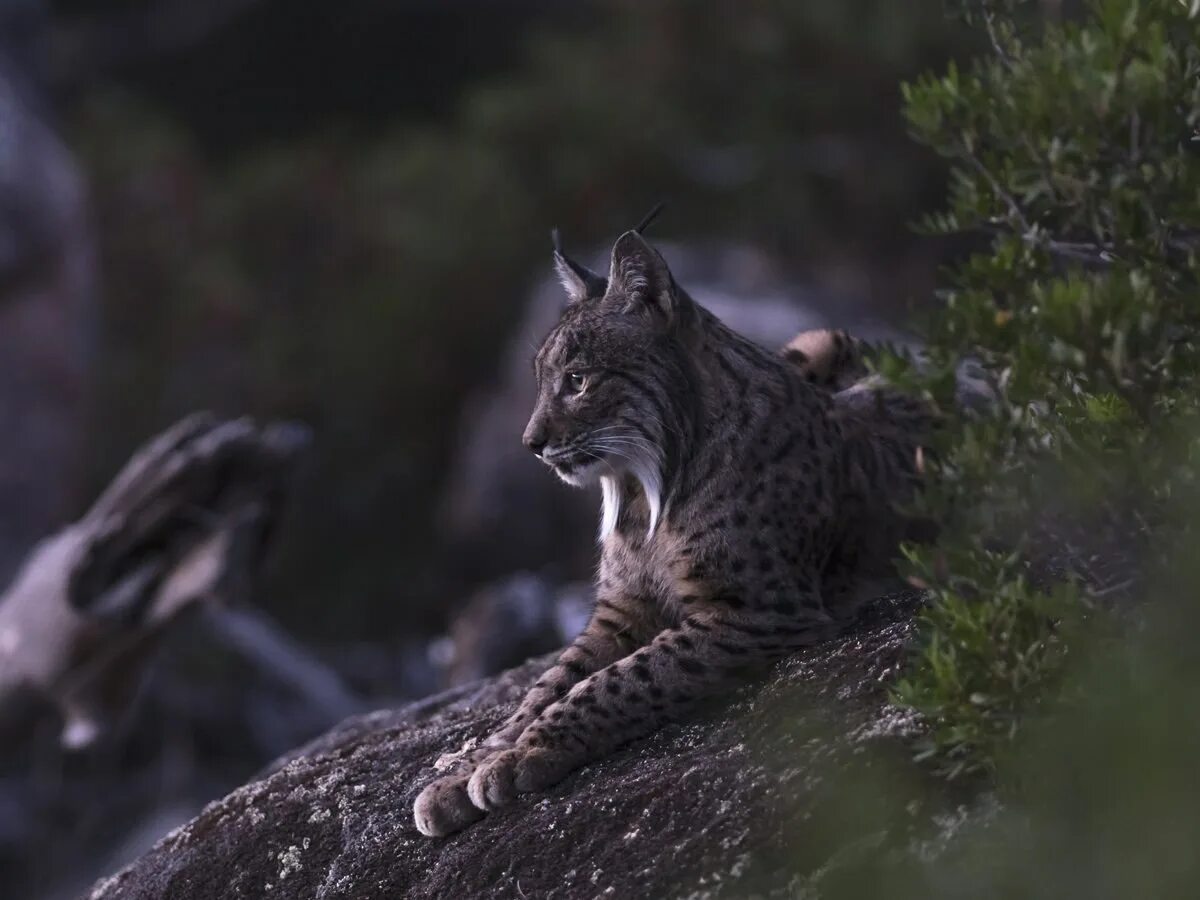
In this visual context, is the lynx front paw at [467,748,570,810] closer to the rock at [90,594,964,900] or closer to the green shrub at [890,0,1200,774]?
the rock at [90,594,964,900]

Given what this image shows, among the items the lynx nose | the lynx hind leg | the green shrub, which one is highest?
the lynx hind leg

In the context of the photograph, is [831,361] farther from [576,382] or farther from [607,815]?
[607,815]

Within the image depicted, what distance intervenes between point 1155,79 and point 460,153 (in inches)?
640

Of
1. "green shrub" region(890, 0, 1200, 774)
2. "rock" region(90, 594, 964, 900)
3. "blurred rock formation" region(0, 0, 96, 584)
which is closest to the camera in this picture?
"green shrub" region(890, 0, 1200, 774)

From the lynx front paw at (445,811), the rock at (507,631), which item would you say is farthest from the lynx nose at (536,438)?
the rock at (507,631)

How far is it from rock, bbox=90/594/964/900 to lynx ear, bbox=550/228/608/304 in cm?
121

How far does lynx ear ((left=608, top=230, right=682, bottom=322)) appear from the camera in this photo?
5.18 m

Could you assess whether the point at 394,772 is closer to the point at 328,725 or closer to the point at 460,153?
the point at 328,725

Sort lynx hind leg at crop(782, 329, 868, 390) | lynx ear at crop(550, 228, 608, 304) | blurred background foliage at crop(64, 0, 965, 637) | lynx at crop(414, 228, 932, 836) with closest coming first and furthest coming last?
lynx at crop(414, 228, 932, 836)
lynx ear at crop(550, 228, 608, 304)
lynx hind leg at crop(782, 329, 868, 390)
blurred background foliage at crop(64, 0, 965, 637)

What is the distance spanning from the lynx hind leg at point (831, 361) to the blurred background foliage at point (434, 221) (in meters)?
9.87

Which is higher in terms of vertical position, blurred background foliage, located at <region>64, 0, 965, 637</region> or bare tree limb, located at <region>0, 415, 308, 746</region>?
blurred background foliage, located at <region>64, 0, 965, 637</region>

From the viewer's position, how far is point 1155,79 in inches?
142

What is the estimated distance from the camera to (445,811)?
4723 millimetres

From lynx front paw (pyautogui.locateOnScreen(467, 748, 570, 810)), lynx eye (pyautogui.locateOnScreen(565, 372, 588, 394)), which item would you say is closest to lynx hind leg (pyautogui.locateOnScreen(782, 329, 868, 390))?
lynx eye (pyautogui.locateOnScreen(565, 372, 588, 394))
